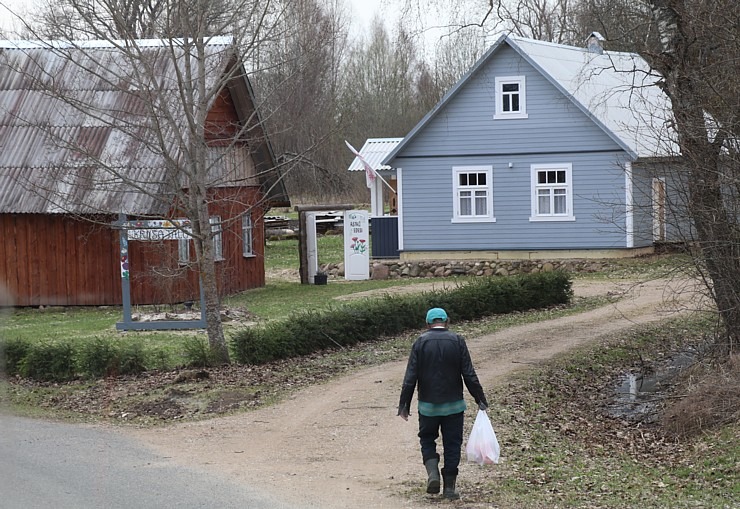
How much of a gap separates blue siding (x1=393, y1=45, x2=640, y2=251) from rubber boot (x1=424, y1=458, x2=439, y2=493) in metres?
23.8

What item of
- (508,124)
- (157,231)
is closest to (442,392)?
(157,231)

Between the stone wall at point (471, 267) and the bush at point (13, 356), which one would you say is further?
the stone wall at point (471, 267)

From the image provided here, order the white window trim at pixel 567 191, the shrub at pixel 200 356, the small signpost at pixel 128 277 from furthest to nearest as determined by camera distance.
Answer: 1. the white window trim at pixel 567 191
2. the small signpost at pixel 128 277
3. the shrub at pixel 200 356

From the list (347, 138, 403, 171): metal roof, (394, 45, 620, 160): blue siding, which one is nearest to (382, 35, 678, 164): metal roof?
(394, 45, 620, 160): blue siding

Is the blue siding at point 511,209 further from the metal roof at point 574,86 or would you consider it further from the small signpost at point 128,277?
the small signpost at point 128,277

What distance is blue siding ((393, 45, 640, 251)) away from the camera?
32281 millimetres

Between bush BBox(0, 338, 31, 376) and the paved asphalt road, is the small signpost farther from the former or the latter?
the paved asphalt road

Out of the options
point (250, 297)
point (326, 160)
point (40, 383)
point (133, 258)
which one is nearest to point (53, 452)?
point (40, 383)

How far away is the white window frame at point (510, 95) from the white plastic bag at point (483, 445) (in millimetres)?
24773

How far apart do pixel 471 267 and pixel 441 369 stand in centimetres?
2407

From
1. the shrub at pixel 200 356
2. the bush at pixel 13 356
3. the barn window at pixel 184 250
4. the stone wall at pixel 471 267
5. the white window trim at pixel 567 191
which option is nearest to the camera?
the shrub at pixel 200 356

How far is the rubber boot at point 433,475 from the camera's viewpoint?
8914 millimetres

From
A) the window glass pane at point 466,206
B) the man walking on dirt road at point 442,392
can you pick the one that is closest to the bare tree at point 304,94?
the window glass pane at point 466,206

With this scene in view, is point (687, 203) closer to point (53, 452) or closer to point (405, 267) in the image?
point (53, 452)
